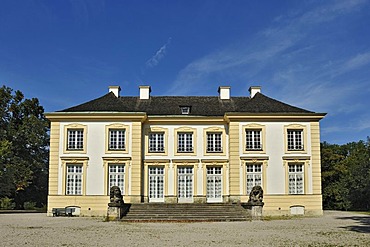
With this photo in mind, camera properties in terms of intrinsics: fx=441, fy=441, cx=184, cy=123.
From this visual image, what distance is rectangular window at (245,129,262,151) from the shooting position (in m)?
27.1

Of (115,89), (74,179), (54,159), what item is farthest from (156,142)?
(54,159)

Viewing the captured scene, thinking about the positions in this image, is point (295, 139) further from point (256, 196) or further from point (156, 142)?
point (156, 142)

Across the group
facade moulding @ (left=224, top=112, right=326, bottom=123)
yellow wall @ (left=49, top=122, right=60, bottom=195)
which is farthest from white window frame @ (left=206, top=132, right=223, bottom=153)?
yellow wall @ (left=49, top=122, right=60, bottom=195)

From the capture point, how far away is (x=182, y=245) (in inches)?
461

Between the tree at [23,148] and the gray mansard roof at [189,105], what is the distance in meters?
11.3

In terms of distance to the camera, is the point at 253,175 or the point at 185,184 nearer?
the point at 253,175

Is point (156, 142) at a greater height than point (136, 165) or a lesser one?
greater

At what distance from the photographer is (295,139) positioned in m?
27.2

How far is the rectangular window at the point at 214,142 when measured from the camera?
2805 cm

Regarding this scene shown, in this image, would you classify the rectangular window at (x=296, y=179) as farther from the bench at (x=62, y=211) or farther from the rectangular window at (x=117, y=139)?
the bench at (x=62, y=211)

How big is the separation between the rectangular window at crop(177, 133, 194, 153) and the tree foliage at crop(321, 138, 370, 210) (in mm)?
17122

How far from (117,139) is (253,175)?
8.61 m

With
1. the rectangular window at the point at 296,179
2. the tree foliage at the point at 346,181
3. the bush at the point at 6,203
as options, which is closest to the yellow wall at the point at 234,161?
the rectangular window at the point at 296,179

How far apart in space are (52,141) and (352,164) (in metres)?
27.1
